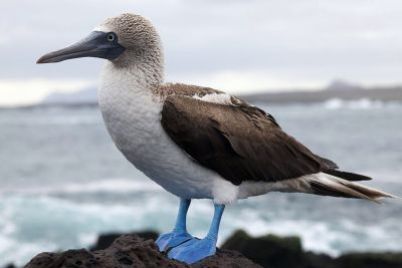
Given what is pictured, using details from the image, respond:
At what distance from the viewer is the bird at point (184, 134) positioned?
680 centimetres

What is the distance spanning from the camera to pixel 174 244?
293 inches

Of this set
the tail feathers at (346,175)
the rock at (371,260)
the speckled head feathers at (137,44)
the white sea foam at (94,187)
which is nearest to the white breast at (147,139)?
the speckled head feathers at (137,44)

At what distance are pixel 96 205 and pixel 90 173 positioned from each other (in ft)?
40.9

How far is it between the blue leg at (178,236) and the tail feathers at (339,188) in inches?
40.9

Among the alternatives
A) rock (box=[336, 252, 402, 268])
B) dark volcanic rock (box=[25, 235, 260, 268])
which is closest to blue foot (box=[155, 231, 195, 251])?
dark volcanic rock (box=[25, 235, 260, 268])

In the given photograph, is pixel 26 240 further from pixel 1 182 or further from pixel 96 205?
pixel 1 182

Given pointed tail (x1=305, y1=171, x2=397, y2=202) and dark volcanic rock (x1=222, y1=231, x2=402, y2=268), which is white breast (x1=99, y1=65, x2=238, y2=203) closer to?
pointed tail (x1=305, y1=171, x2=397, y2=202)

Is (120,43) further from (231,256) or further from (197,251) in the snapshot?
(231,256)

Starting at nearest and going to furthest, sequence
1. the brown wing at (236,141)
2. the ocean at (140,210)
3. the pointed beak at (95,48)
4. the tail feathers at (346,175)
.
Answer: the brown wing at (236,141) → the pointed beak at (95,48) → the tail feathers at (346,175) → the ocean at (140,210)

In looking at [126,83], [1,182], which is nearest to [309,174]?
[126,83]

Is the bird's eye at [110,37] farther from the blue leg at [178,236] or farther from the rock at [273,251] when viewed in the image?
the rock at [273,251]

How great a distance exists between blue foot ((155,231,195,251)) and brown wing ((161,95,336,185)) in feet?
2.38

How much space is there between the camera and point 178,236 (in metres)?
7.51

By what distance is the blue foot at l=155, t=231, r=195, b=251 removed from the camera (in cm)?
745
